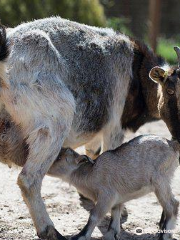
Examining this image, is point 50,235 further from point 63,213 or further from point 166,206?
point 166,206

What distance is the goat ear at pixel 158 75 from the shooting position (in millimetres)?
6680

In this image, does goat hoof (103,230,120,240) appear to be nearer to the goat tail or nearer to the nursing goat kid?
the nursing goat kid

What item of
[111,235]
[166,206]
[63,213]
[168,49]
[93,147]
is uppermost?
[166,206]

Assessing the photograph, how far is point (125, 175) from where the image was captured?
5.93 metres

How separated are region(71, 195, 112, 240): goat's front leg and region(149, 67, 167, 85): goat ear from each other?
5.22ft

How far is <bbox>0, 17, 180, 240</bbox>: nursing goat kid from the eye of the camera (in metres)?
5.83

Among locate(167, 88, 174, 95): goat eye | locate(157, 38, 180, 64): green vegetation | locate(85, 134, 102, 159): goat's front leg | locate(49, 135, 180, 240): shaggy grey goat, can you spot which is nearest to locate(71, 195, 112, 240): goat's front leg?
locate(49, 135, 180, 240): shaggy grey goat

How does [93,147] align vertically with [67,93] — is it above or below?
below

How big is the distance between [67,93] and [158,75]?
1.18m

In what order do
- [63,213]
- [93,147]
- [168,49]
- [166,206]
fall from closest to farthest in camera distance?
[166,206], [63,213], [93,147], [168,49]

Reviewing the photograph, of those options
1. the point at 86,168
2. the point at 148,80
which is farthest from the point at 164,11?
the point at 86,168

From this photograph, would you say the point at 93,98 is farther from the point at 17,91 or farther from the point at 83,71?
the point at 17,91

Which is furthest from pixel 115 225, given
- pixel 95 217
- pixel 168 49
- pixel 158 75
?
pixel 168 49

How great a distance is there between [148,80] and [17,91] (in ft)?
6.38
